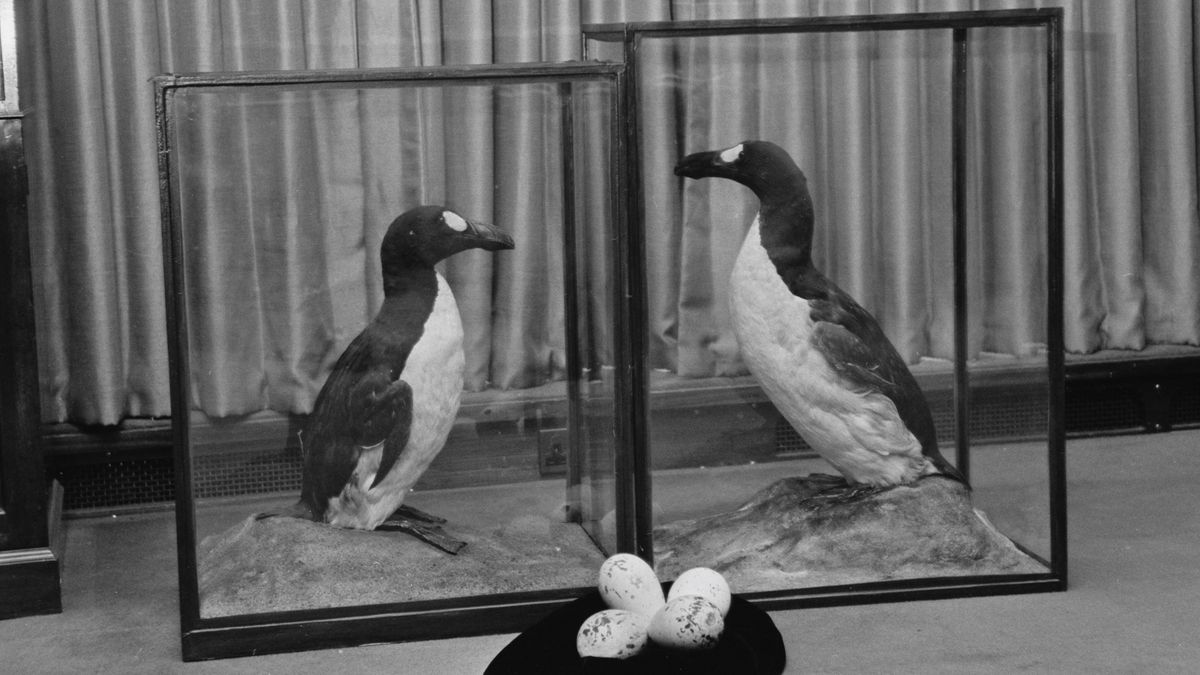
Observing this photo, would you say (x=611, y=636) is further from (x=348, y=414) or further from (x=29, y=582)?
(x=29, y=582)

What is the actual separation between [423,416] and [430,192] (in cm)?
30

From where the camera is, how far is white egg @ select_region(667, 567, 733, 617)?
A: 1.69 meters

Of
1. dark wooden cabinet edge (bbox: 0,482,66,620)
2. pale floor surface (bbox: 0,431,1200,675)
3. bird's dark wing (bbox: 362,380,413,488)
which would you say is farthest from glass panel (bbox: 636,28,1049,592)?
dark wooden cabinet edge (bbox: 0,482,66,620)

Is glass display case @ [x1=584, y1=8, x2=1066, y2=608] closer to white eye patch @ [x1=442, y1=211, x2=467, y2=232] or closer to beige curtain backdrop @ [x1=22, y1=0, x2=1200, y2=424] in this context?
beige curtain backdrop @ [x1=22, y1=0, x2=1200, y2=424]

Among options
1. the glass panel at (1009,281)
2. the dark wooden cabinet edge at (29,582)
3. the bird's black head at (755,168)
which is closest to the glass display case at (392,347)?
the bird's black head at (755,168)

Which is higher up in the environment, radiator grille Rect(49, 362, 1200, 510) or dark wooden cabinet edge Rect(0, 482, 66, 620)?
radiator grille Rect(49, 362, 1200, 510)

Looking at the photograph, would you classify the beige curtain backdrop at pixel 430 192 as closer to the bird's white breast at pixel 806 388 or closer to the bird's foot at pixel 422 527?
the bird's white breast at pixel 806 388

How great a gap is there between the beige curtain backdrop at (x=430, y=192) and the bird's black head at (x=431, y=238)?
0.02m

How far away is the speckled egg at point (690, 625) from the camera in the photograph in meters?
1.63

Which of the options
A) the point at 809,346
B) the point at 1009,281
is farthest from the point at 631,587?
the point at 1009,281

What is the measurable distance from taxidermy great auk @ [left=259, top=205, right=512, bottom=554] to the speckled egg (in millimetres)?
427

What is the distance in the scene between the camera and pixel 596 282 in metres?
1.97

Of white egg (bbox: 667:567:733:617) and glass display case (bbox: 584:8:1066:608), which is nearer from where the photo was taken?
white egg (bbox: 667:567:733:617)

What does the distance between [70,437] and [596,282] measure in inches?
44.2
